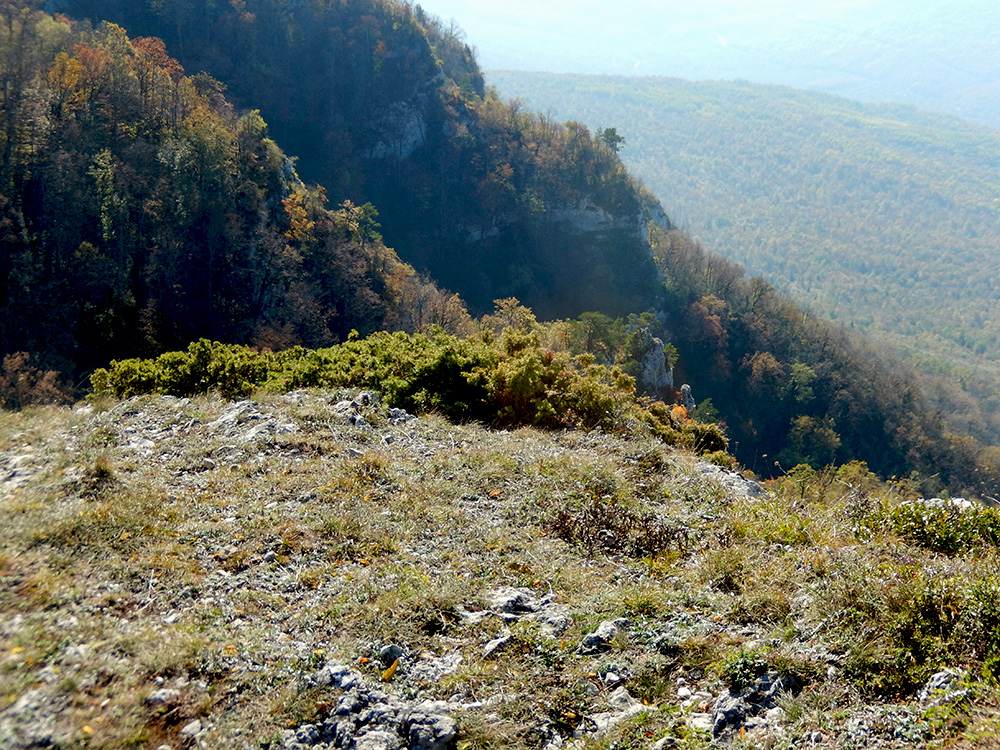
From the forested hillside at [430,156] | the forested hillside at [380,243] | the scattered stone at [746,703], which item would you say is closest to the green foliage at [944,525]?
the forested hillside at [380,243]

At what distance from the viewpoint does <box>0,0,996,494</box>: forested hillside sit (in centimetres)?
3048

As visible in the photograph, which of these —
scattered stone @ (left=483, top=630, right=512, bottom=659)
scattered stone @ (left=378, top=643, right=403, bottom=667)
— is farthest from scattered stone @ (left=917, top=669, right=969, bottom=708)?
scattered stone @ (left=378, top=643, right=403, bottom=667)

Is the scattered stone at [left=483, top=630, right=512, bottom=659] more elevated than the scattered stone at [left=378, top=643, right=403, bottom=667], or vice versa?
the scattered stone at [left=483, top=630, right=512, bottom=659]

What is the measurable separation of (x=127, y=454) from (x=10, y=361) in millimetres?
20678

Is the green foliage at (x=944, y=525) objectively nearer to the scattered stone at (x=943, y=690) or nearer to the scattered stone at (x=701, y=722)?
the scattered stone at (x=943, y=690)

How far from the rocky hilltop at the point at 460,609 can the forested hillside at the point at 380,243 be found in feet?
10.9

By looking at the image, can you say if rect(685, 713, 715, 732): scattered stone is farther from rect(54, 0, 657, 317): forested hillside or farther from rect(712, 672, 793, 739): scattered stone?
rect(54, 0, 657, 317): forested hillside

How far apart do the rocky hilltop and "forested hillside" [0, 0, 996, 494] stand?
331 centimetres

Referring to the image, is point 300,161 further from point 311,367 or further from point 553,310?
point 311,367

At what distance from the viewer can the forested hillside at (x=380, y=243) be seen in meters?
30.5

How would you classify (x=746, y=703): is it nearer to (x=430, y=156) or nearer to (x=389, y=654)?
(x=389, y=654)

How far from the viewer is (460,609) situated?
5719 mm

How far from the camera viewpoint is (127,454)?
8.94 meters

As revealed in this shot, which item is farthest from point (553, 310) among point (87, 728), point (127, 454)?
point (87, 728)
